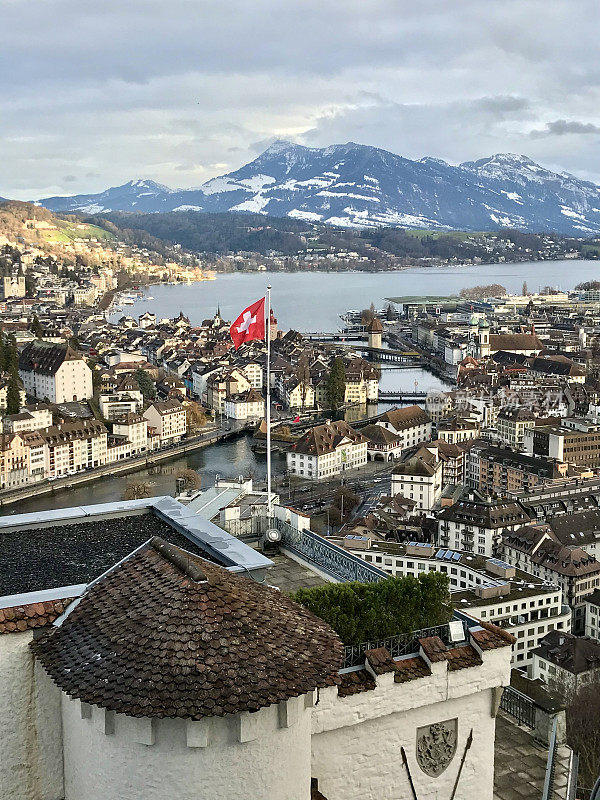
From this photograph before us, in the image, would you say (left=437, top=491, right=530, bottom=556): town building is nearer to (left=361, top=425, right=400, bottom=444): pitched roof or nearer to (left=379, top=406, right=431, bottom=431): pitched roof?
(left=361, top=425, right=400, bottom=444): pitched roof

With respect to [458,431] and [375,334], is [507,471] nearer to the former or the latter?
[458,431]

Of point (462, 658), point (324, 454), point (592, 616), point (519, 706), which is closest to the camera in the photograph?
point (462, 658)

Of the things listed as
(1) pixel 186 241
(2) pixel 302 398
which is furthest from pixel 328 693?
(1) pixel 186 241

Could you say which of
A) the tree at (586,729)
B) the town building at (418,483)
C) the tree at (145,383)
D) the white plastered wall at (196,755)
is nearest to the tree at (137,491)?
the town building at (418,483)

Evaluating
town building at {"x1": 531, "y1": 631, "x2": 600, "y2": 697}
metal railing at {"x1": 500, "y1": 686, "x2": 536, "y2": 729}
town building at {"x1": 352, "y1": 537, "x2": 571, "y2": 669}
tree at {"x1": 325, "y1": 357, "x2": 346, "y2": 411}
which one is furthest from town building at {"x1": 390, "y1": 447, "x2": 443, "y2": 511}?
metal railing at {"x1": 500, "y1": 686, "x2": 536, "y2": 729}

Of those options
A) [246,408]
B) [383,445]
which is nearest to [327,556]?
[383,445]

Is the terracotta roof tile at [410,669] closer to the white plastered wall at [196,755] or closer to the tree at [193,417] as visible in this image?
the white plastered wall at [196,755]

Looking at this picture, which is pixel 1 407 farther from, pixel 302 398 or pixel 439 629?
pixel 439 629
